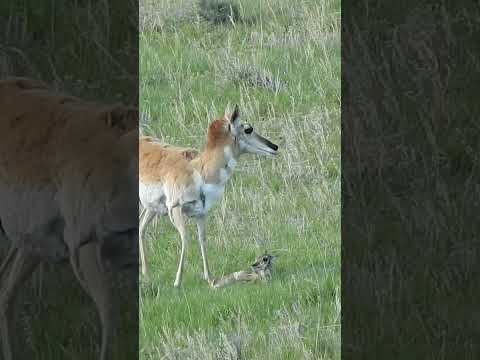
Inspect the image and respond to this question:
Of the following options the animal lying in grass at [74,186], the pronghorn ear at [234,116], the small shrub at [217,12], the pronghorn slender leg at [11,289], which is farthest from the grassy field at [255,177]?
the pronghorn slender leg at [11,289]

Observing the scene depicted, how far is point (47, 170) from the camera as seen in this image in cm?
860

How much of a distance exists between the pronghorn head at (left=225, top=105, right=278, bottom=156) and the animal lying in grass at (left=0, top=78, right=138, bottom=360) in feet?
2.23

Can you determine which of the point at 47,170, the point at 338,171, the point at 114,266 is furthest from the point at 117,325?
the point at 338,171

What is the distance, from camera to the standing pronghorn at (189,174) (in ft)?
29.8

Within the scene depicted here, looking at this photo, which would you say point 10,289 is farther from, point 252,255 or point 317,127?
point 317,127

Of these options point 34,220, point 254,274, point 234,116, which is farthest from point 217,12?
point 34,220

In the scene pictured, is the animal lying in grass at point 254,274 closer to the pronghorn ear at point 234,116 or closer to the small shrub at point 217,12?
the pronghorn ear at point 234,116

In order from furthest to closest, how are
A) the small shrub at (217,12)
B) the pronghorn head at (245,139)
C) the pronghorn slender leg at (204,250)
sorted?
the small shrub at (217,12) → the pronghorn head at (245,139) → the pronghorn slender leg at (204,250)

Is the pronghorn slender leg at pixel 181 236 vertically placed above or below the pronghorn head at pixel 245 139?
below

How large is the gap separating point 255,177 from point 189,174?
37 cm

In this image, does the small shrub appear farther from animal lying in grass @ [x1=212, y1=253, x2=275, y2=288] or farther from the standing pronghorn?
animal lying in grass @ [x1=212, y1=253, x2=275, y2=288]

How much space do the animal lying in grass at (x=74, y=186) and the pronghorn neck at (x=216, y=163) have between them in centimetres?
58

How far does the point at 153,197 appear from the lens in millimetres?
9141

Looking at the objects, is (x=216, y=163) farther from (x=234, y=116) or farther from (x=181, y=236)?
(x=181, y=236)
